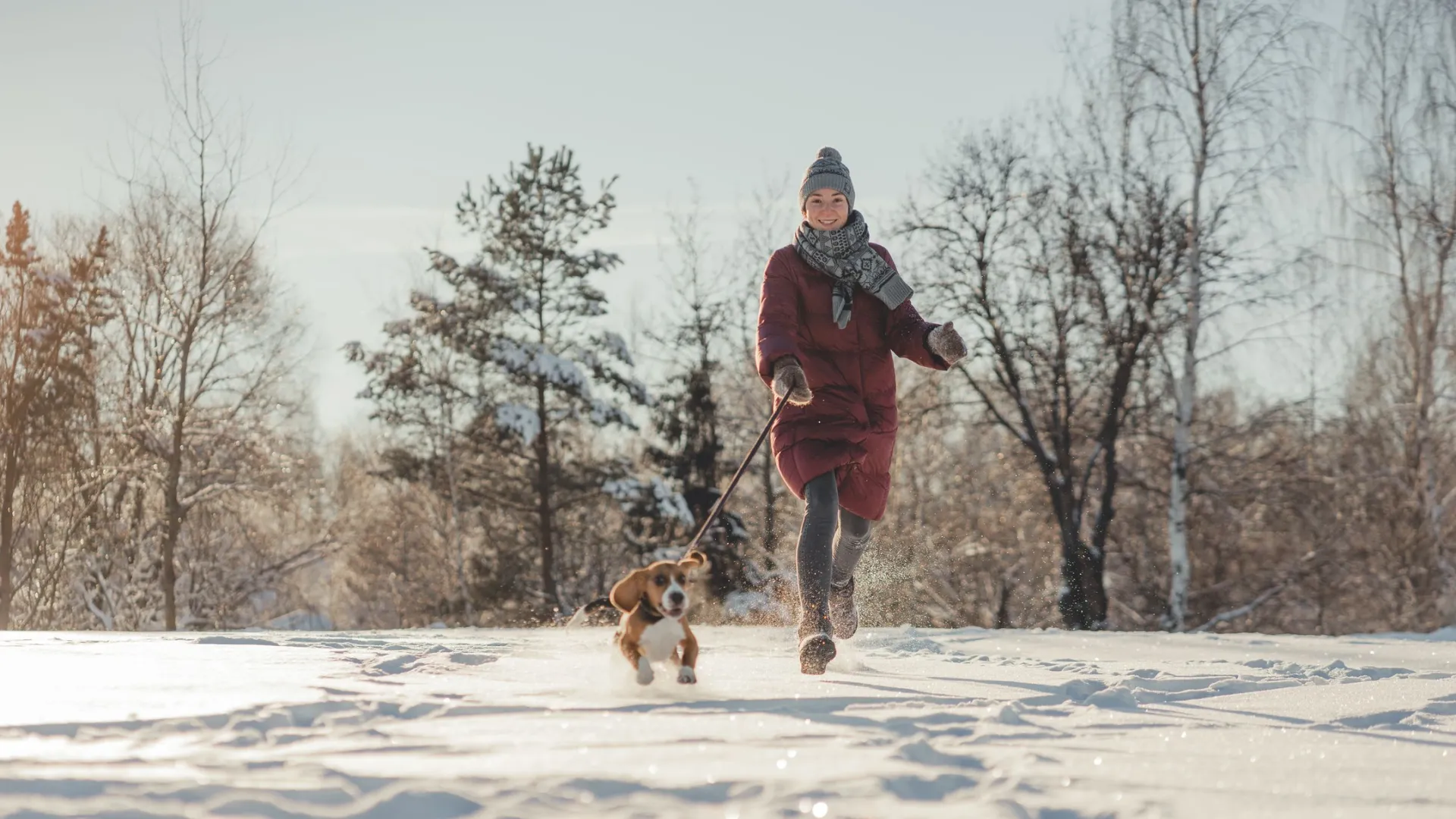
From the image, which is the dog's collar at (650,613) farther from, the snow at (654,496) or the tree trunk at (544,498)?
the tree trunk at (544,498)

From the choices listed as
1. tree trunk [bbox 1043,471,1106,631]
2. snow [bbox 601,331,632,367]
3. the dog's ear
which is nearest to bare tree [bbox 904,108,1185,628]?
tree trunk [bbox 1043,471,1106,631]

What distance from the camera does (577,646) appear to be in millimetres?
5156

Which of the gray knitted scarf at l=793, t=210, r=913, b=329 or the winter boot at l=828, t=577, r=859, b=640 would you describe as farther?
the winter boot at l=828, t=577, r=859, b=640

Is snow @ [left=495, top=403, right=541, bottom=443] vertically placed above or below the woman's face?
above

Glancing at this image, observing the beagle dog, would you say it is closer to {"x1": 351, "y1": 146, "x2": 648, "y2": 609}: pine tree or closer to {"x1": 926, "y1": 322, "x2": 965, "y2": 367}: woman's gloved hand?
{"x1": 926, "y1": 322, "x2": 965, "y2": 367}: woman's gloved hand

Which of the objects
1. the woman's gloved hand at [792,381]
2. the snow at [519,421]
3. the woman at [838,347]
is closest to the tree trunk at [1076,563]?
the snow at [519,421]

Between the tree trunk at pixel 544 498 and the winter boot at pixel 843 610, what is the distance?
1789 cm

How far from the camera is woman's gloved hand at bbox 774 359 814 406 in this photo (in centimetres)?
404

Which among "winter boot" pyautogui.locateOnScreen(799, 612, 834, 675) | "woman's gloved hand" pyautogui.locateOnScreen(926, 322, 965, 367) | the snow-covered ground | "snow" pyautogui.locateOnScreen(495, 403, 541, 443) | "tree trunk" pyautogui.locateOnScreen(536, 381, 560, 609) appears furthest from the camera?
"tree trunk" pyautogui.locateOnScreen(536, 381, 560, 609)

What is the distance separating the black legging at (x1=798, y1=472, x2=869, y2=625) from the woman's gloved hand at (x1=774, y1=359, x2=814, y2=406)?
0.35m

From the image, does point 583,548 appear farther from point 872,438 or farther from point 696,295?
point 872,438

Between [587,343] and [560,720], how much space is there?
20.3 metres

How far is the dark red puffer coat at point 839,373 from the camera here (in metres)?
4.34

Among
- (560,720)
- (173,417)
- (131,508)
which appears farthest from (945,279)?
(131,508)
